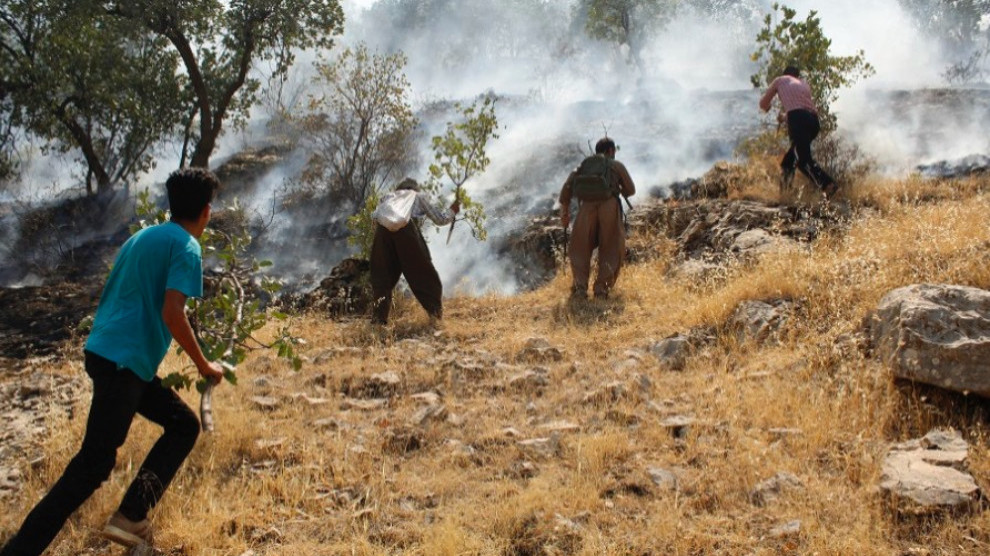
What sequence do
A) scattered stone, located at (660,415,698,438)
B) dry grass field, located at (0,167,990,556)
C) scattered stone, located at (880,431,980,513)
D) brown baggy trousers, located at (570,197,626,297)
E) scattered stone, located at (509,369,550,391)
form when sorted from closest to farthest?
scattered stone, located at (880,431,980,513)
dry grass field, located at (0,167,990,556)
scattered stone, located at (660,415,698,438)
scattered stone, located at (509,369,550,391)
brown baggy trousers, located at (570,197,626,297)

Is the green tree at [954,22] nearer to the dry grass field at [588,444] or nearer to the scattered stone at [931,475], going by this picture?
the dry grass field at [588,444]

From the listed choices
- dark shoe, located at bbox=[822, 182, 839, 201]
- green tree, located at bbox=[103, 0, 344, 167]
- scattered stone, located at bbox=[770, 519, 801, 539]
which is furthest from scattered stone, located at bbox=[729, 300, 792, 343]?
green tree, located at bbox=[103, 0, 344, 167]

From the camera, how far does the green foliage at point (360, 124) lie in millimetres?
11906

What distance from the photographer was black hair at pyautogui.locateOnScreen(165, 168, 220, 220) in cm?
284

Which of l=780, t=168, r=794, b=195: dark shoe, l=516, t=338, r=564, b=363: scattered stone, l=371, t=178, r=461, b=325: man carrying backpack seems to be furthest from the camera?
l=780, t=168, r=794, b=195: dark shoe

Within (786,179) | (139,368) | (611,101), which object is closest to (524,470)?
(139,368)

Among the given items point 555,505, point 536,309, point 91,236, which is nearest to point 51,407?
point 555,505

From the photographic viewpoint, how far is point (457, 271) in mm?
10836

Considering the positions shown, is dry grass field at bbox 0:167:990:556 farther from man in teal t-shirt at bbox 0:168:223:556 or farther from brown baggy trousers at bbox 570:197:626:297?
brown baggy trousers at bbox 570:197:626:297

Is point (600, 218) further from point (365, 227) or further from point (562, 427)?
point (562, 427)

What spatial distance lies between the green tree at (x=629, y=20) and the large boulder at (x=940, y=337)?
76.5ft

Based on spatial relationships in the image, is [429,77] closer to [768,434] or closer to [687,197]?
[687,197]

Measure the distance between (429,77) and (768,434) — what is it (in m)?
35.6

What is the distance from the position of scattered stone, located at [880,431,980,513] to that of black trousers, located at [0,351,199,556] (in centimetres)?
277
